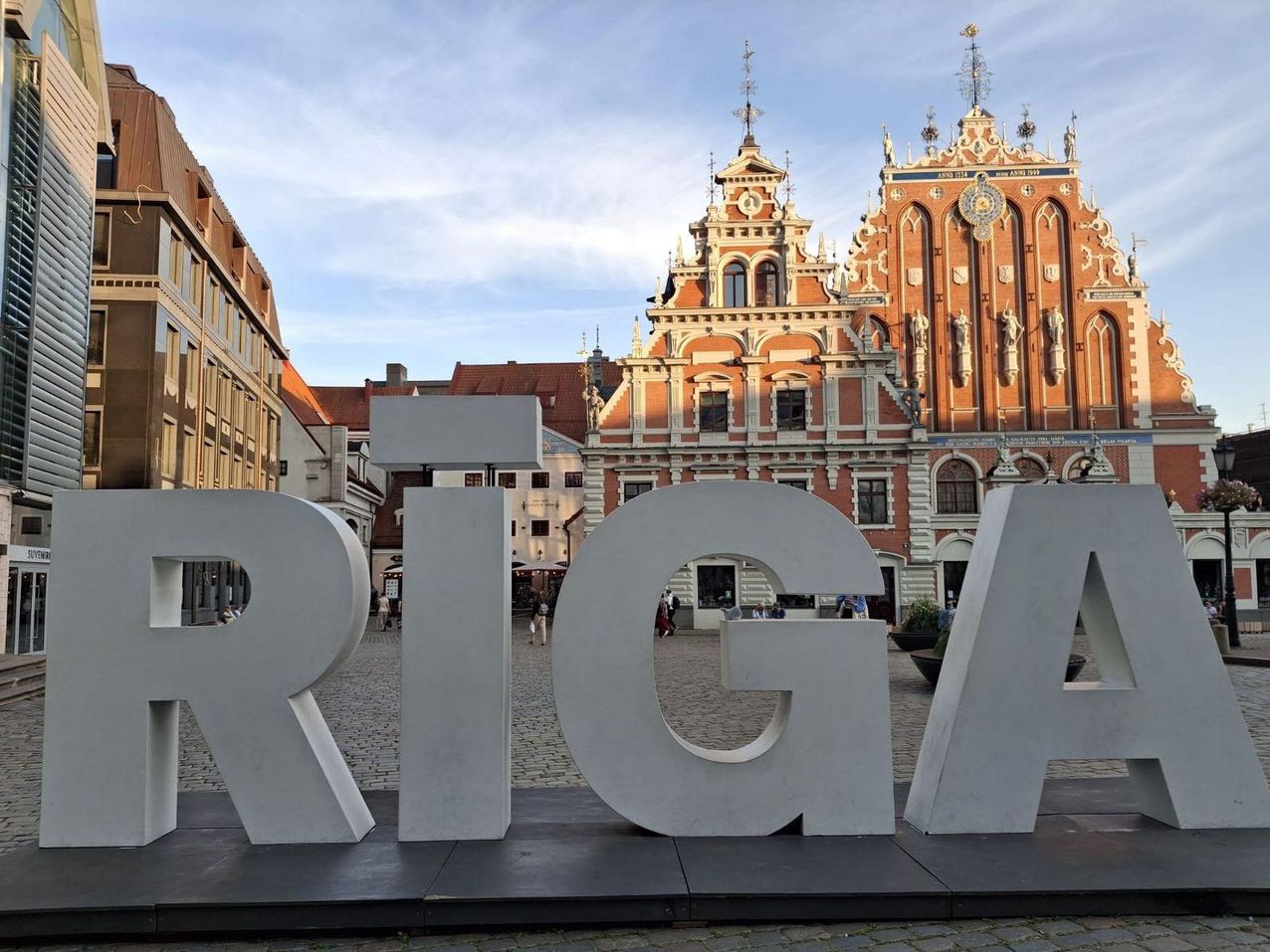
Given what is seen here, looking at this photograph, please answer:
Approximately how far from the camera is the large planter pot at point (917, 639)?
1902cm

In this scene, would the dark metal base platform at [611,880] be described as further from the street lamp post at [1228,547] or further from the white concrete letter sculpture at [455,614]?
the street lamp post at [1228,547]

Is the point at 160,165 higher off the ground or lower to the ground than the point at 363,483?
higher

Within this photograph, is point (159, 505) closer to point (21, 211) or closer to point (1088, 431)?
point (21, 211)

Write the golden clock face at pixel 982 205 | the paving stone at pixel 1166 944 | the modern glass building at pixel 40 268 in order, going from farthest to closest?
the golden clock face at pixel 982 205, the modern glass building at pixel 40 268, the paving stone at pixel 1166 944

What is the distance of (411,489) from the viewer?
244 inches

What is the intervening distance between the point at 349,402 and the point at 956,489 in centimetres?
3633

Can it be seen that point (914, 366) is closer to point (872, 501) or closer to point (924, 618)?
point (872, 501)

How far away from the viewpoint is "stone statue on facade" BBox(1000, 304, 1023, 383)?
37.8m

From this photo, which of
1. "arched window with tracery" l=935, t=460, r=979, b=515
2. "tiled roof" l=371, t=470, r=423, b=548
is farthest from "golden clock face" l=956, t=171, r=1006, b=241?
"tiled roof" l=371, t=470, r=423, b=548

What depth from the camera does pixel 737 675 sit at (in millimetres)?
6195

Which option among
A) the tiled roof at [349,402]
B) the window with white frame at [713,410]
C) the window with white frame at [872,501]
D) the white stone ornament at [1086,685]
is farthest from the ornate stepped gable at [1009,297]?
the white stone ornament at [1086,685]

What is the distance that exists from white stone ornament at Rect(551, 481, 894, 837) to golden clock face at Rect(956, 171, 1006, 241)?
116ft

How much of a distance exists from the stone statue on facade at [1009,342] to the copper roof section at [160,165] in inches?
1089

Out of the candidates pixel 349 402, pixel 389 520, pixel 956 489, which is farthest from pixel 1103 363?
pixel 349 402
